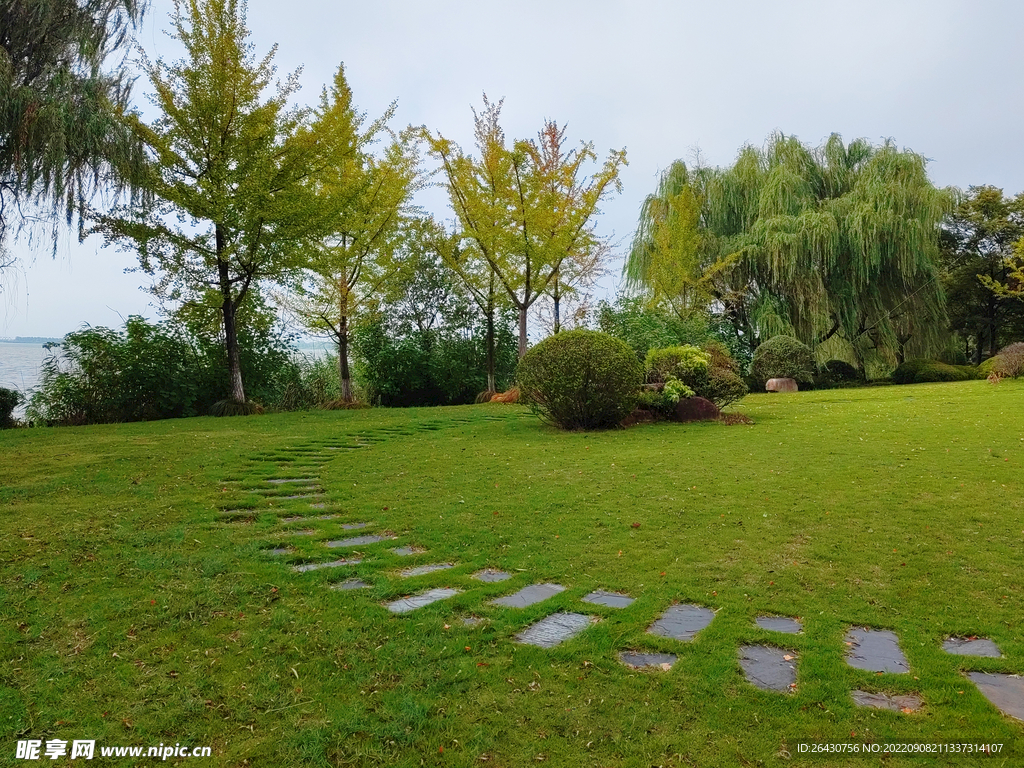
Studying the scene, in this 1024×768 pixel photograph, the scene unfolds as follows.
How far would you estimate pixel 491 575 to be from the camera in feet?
11.2

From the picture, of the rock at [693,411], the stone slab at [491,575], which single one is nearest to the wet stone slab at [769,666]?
A: the stone slab at [491,575]

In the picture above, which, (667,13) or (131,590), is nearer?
(131,590)

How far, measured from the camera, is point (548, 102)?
15828 millimetres

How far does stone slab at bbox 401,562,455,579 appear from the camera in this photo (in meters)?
3.44

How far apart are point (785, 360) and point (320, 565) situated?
16.4m

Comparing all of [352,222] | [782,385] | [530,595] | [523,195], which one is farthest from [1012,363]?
[530,595]

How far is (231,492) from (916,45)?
42.1 feet

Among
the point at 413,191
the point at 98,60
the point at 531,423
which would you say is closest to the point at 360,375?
the point at 413,191

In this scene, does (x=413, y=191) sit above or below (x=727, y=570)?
above

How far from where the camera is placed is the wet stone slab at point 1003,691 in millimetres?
2078

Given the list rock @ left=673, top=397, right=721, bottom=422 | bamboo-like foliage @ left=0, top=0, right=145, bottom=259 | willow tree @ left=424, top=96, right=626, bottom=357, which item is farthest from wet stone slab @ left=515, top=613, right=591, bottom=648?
willow tree @ left=424, top=96, right=626, bottom=357

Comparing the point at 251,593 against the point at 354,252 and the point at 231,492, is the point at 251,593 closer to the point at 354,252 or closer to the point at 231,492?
the point at 231,492

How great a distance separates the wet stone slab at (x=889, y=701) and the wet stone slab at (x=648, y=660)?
25.1 inches

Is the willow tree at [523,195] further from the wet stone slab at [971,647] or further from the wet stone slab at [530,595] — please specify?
the wet stone slab at [971,647]
